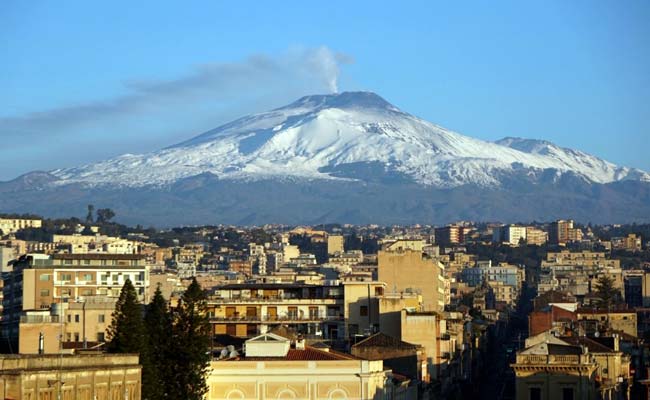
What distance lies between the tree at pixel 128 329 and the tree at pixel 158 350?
0.65 meters

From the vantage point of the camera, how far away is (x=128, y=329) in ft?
228

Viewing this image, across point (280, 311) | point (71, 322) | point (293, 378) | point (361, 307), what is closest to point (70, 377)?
point (293, 378)

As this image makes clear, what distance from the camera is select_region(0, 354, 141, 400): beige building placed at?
48.3 m

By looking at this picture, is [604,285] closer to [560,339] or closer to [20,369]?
[560,339]

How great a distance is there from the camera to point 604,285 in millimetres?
184250

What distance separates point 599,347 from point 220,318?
55.1 ft

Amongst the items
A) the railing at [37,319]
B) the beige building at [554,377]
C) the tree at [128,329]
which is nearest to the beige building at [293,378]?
the tree at [128,329]

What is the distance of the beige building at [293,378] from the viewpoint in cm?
7381

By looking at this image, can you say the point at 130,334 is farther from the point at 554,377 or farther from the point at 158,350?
the point at 554,377

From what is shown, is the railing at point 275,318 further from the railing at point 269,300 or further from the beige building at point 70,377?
the beige building at point 70,377

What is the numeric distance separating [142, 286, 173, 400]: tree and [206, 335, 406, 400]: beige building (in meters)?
2.18

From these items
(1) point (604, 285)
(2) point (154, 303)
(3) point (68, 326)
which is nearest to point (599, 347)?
(3) point (68, 326)

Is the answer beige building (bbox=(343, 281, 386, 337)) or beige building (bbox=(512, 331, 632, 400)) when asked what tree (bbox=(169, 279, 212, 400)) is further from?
beige building (bbox=(343, 281, 386, 337))

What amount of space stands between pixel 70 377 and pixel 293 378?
21088 millimetres
